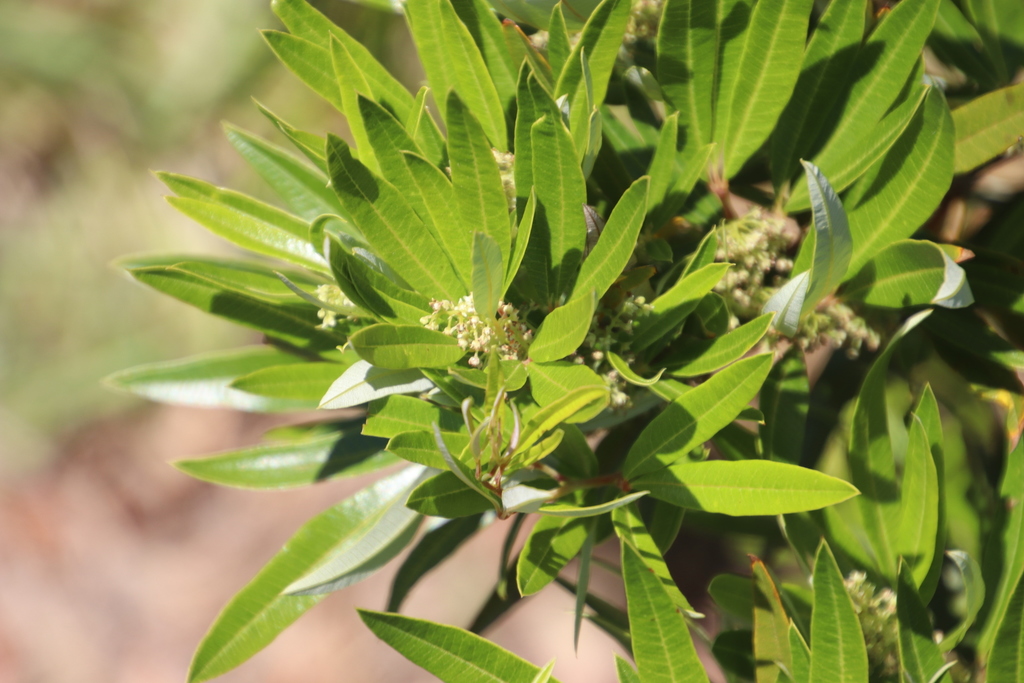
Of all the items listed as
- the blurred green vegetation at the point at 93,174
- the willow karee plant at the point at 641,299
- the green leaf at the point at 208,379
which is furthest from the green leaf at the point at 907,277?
the blurred green vegetation at the point at 93,174

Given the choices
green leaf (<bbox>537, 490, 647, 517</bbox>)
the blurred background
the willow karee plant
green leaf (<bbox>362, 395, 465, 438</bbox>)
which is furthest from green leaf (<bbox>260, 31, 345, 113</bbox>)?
the blurred background

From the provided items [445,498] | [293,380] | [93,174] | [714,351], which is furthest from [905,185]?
[93,174]

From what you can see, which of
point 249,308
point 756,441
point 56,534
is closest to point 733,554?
point 756,441

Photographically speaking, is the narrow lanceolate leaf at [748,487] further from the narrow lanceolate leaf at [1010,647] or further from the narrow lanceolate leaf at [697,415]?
the narrow lanceolate leaf at [1010,647]

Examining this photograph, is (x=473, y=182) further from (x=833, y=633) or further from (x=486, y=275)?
(x=833, y=633)

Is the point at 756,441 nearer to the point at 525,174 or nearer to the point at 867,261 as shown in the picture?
the point at 867,261

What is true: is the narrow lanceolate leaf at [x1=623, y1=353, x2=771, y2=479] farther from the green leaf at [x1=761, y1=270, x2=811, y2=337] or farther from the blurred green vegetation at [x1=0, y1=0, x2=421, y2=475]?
the blurred green vegetation at [x1=0, y1=0, x2=421, y2=475]
